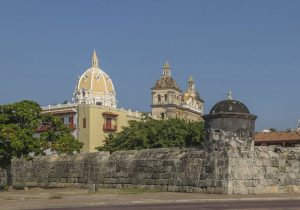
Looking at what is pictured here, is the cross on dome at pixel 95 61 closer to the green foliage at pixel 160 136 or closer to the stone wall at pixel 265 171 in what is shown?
the green foliage at pixel 160 136

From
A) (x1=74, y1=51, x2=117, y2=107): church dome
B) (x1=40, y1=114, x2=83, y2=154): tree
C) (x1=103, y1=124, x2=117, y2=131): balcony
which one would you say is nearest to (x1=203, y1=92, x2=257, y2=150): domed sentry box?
(x1=40, y1=114, x2=83, y2=154): tree

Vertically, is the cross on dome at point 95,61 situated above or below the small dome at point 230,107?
above

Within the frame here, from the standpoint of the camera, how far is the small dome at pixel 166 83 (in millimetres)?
126062

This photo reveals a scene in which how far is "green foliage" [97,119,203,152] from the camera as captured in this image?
54.5 metres

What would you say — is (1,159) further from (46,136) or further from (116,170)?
(116,170)

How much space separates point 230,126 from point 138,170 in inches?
204

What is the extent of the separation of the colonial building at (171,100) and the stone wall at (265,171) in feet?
309

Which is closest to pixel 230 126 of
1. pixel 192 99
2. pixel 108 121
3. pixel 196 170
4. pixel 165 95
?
pixel 196 170

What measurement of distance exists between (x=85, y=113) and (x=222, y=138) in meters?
69.6

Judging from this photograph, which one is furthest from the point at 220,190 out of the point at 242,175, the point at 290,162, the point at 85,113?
the point at 85,113

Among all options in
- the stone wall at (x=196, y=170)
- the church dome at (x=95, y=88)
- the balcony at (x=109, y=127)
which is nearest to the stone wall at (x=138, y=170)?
the stone wall at (x=196, y=170)

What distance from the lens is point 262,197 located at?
19297 mm

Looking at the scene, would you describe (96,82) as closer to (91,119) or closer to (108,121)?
(108,121)

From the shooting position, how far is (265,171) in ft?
72.3
